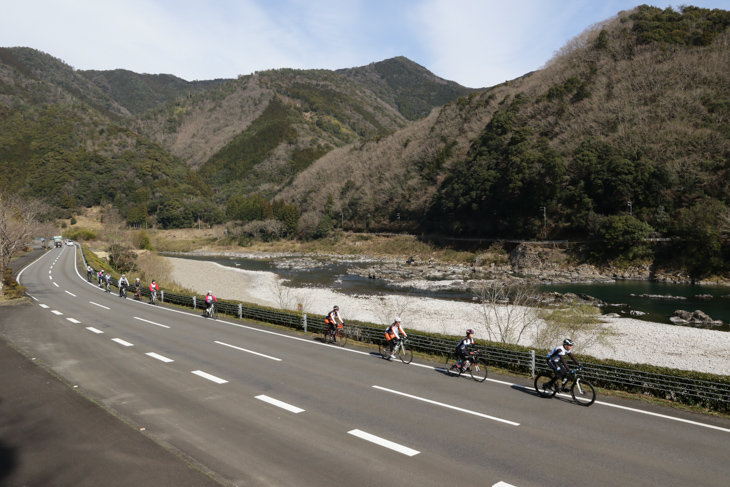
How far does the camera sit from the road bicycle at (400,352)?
15891 mm

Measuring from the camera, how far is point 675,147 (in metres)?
56.4

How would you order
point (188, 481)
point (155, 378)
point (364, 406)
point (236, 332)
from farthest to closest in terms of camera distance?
1. point (236, 332)
2. point (155, 378)
3. point (364, 406)
4. point (188, 481)

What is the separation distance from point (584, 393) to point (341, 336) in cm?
1069

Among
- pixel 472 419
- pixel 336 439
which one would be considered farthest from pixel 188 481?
pixel 472 419

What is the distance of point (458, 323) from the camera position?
3138 centimetres

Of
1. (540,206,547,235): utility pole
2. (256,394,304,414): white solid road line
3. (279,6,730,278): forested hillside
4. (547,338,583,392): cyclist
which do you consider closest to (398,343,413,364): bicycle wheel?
(547,338,583,392): cyclist

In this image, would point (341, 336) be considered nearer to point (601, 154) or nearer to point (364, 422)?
point (364, 422)

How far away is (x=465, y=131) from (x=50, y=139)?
162m

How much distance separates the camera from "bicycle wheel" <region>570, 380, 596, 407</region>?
37.1ft

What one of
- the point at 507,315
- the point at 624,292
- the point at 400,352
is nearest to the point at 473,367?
the point at 400,352

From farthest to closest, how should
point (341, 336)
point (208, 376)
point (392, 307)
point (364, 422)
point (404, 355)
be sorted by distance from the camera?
1. point (392, 307)
2. point (341, 336)
3. point (404, 355)
4. point (208, 376)
5. point (364, 422)

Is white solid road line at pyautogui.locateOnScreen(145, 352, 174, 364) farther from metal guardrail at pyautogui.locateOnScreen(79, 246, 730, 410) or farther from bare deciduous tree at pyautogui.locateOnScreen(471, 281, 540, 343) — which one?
bare deciduous tree at pyautogui.locateOnScreen(471, 281, 540, 343)

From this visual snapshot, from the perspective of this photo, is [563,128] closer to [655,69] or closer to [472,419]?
[655,69]

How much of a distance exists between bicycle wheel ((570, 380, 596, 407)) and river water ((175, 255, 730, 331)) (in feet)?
80.8
